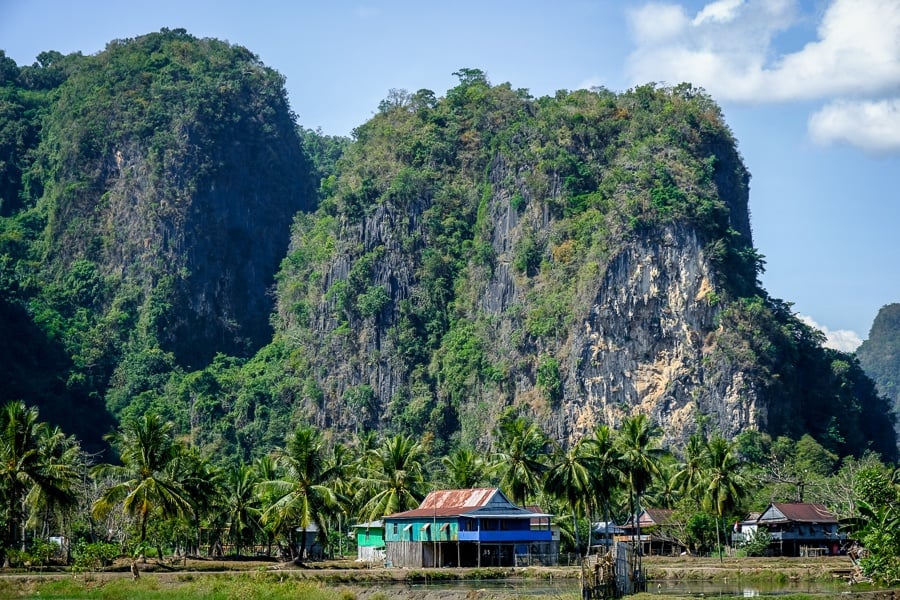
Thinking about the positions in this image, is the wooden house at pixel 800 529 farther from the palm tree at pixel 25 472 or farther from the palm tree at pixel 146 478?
the palm tree at pixel 25 472

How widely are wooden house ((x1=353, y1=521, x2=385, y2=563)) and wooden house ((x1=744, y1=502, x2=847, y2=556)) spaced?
27974 millimetres

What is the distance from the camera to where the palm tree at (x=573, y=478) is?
83625 mm

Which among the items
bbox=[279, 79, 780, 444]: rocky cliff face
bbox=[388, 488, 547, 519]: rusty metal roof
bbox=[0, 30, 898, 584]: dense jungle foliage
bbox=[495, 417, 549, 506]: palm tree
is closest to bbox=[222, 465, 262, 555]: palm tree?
bbox=[0, 30, 898, 584]: dense jungle foliage

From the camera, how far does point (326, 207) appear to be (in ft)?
577

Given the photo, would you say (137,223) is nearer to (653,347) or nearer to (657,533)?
(653,347)

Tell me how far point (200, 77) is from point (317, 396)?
59083 millimetres

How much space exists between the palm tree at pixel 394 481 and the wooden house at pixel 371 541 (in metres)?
0.66

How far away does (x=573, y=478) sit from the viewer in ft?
274

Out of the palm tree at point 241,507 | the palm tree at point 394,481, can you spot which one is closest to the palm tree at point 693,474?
the palm tree at point 394,481

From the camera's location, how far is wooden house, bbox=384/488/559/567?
81.2m

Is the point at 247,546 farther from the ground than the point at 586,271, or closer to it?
closer to it

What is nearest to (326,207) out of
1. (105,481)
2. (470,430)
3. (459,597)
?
(470,430)

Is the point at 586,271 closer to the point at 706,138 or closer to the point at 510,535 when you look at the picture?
the point at 706,138

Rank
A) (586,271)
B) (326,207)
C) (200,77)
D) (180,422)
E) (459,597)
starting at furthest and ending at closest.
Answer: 1. (200,77)
2. (326,207)
3. (180,422)
4. (586,271)
5. (459,597)
